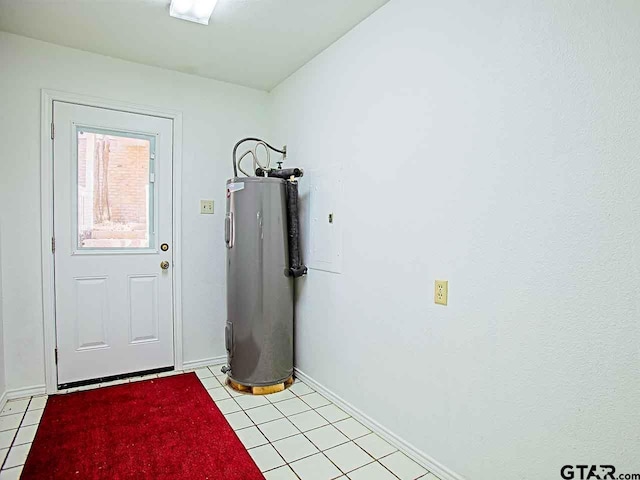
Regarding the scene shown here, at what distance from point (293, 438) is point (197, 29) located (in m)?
2.55

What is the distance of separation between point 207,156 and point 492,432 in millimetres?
2778

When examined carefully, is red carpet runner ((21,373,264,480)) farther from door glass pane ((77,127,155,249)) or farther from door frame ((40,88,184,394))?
door glass pane ((77,127,155,249))

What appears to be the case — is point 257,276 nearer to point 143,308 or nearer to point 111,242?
point 143,308

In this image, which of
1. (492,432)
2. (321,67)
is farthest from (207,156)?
(492,432)

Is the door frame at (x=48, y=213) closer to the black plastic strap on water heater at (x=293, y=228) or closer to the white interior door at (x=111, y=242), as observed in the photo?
the white interior door at (x=111, y=242)

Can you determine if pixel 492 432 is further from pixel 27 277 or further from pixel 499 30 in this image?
pixel 27 277

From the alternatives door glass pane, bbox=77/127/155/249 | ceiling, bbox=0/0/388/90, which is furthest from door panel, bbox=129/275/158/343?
ceiling, bbox=0/0/388/90

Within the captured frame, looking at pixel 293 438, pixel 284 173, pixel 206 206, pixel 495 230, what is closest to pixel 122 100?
pixel 206 206

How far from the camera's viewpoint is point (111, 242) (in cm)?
286

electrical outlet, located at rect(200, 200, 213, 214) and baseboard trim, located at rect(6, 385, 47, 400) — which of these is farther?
electrical outlet, located at rect(200, 200, 213, 214)

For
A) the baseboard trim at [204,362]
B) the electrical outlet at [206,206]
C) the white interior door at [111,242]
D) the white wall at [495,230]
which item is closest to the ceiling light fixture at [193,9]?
the white wall at [495,230]

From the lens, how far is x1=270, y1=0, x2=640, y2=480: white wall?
3.87ft

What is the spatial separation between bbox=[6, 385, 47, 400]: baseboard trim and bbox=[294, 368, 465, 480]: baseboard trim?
6.15 ft

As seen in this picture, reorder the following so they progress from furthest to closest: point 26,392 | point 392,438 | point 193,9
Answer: point 26,392
point 193,9
point 392,438
